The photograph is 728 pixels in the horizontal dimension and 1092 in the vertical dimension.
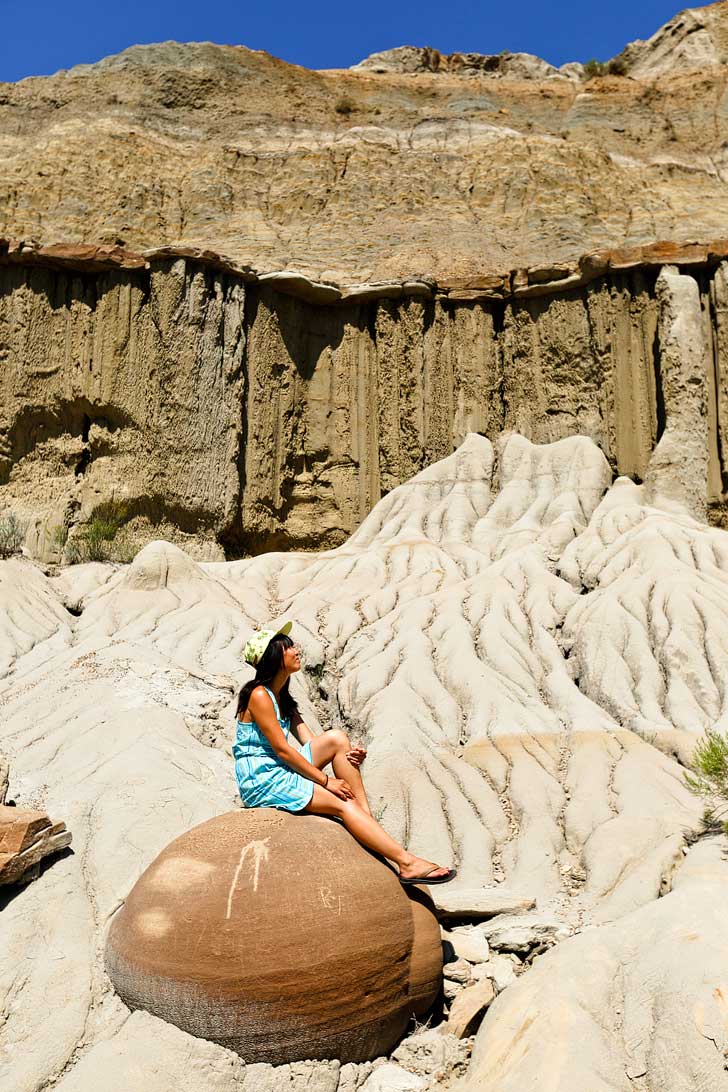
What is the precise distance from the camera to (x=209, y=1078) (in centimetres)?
546

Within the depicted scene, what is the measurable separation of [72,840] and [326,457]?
20.9 m

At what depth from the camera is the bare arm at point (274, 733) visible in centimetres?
635

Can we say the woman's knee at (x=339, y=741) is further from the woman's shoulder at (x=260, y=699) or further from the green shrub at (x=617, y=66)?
the green shrub at (x=617, y=66)

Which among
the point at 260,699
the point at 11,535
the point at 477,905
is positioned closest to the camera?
the point at 260,699

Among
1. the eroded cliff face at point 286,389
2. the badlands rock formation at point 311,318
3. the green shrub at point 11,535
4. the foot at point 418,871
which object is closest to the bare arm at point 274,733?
the foot at point 418,871

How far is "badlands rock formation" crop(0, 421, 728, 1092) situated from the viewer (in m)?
5.91

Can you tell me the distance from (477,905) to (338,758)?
231 cm

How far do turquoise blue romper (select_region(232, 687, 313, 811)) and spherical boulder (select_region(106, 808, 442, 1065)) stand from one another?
105 mm

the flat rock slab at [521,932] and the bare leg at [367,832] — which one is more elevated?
the bare leg at [367,832]

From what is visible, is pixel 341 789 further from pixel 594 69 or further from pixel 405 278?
pixel 594 69

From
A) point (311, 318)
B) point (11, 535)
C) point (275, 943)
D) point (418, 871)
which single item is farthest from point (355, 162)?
point (275, 943)

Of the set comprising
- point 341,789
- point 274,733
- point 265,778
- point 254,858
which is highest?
point 274,733

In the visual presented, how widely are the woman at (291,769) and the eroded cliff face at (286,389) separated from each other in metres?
19.9

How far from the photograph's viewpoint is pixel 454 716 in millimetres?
15438
